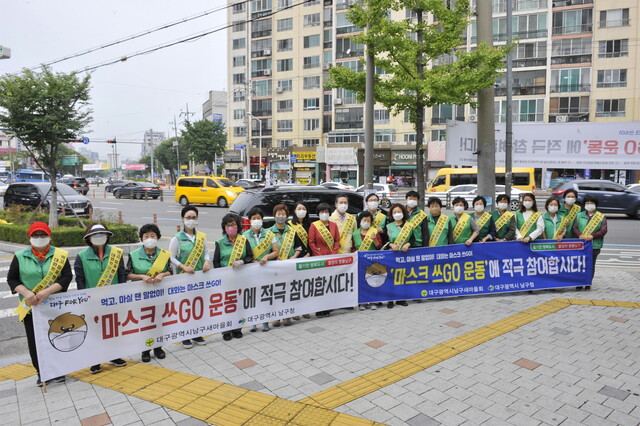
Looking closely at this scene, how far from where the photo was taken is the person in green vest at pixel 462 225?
777 centimetres

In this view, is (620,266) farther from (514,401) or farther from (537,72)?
(537,72)

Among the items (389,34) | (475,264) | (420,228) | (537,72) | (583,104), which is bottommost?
(475,264)

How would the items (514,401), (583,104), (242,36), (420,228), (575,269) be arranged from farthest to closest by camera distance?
1. (242,36)
2. (583,104)
3. (575,269)
4. (420,228)
5. (514,401)

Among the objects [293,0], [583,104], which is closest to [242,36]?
[293,0]

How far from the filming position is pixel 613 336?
5.95 meters

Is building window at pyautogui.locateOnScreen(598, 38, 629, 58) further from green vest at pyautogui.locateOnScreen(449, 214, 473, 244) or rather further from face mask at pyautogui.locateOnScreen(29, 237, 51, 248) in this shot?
face mask at pyautogui.locateOnScreen(29, 237, 51, 248)

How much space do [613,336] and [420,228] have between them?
2974mm

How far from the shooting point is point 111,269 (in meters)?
5.04

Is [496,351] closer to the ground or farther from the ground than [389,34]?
closer to the ground

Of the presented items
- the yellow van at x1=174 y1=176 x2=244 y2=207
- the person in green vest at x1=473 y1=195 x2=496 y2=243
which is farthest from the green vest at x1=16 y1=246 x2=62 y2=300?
the yellow van at x1=174 y1=176 x2=244 y2=207

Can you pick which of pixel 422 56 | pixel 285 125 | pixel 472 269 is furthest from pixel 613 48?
pixel 472 269

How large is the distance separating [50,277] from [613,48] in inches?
1875

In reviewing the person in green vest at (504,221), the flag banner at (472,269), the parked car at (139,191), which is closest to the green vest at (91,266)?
the flag banner at (472,269)

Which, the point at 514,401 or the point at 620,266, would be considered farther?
the point at 620,266
